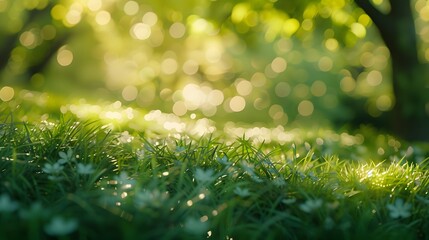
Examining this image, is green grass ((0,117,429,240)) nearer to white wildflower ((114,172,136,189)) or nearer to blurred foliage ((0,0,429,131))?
white wildflower ((114,172,136,189))

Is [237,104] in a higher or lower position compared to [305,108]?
higher

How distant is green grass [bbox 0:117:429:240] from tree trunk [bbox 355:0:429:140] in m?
4.37

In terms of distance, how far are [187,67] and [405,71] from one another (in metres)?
11.8

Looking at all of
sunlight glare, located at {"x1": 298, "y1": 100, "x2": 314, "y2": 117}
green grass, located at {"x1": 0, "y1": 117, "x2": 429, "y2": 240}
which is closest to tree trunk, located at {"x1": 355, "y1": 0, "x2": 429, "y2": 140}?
green grass, located at {"x1": 0, "y1": 117, "x2": 429, "y2": 240}

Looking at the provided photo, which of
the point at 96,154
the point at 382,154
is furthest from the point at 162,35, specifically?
the point at 96,154

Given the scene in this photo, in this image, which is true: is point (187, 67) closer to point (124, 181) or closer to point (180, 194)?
point (124, 181)

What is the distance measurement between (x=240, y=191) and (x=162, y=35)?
15553mm

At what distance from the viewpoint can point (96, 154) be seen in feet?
13.6

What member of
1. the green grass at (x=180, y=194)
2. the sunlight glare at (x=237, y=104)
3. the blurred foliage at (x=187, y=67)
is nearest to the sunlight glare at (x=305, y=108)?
the blurred foliage at (x=187, y=67)

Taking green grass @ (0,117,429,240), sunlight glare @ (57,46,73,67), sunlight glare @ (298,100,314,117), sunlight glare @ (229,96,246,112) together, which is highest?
sunlight glare @ (57,46,73,67)

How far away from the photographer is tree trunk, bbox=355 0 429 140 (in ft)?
28.2

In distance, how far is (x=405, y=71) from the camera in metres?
9.09

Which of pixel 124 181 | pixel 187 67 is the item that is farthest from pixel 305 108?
pixel 124 181

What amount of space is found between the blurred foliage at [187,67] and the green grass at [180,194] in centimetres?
792
